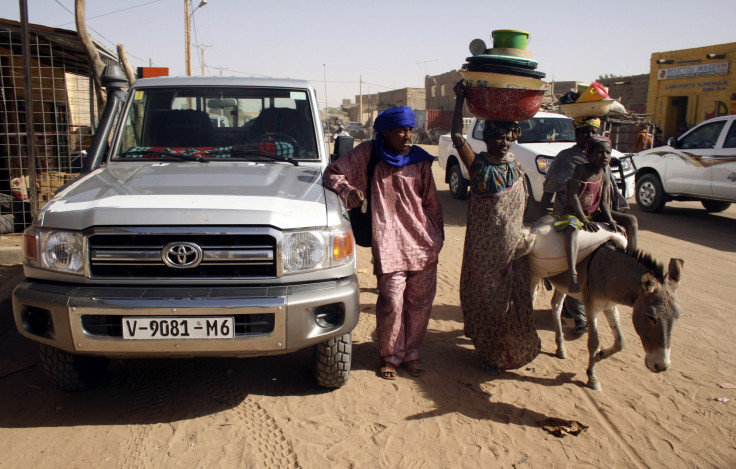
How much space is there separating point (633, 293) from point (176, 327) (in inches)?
101

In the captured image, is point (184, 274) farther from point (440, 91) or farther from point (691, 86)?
point (440, 91)

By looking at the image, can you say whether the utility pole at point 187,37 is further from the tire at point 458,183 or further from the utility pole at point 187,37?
the tire at point 458,183

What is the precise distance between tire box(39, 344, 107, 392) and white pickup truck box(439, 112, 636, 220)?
6287 mm

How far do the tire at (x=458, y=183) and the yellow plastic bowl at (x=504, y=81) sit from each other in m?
8.19

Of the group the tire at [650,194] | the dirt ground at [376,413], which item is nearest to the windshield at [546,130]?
the tire at [650,194]

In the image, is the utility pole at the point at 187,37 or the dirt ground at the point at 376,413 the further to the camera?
the utility pole at the point at 187,37

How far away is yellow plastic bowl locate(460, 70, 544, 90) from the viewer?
317cm

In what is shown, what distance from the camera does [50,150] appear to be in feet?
30.0

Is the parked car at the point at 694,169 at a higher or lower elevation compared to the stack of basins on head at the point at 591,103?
lower

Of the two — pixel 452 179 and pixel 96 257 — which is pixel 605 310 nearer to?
pixel 96 257

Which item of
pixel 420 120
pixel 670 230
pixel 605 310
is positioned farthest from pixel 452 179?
pixel 420 120

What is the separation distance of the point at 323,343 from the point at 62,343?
53.8 inches

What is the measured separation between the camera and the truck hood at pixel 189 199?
9.09 ft

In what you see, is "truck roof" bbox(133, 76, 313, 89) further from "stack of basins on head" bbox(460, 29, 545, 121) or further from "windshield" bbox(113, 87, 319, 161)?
"stack of basins on head" bbox(460, 29, 545, 121)
